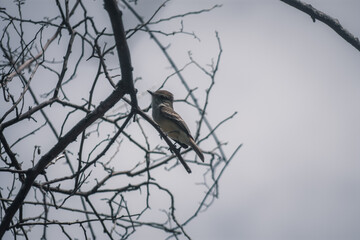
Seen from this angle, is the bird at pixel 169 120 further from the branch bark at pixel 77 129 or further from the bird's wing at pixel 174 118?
the branch bark at pixel 77 129

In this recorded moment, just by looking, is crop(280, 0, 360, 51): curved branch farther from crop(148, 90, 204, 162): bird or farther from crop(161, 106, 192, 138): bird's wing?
crop(161, 106, 192, 138): bird's wing

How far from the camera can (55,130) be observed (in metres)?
5.04

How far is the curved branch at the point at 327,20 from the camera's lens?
317 cm

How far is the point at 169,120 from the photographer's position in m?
7.33

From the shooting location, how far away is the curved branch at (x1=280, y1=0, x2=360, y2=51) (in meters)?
3.17

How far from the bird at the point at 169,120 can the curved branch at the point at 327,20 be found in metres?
3.63

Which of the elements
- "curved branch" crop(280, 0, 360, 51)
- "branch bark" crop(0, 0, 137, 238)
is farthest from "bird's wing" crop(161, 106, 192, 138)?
"curved branch" crop(280, 0, 360, 51)

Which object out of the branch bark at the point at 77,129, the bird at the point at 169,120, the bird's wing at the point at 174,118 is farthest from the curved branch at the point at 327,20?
the bird's wing at the point at 174,118

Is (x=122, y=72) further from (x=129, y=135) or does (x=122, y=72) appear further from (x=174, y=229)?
(x=174, y=229)

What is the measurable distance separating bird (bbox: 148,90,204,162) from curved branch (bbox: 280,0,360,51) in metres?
3.63

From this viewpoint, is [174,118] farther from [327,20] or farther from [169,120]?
[327,20]

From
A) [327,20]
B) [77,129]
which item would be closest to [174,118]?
[77,129]

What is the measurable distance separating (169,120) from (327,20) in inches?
170

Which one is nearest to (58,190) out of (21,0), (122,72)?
(122,72)
